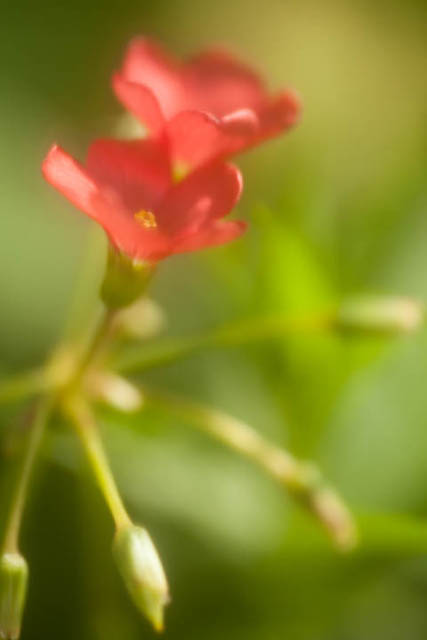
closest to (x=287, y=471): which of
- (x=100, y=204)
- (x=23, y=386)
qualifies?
(x=23, y=386)

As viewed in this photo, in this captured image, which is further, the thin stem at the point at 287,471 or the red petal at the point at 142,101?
the thin stem at the point at 287,471

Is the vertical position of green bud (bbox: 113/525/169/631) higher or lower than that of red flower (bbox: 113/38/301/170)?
lower

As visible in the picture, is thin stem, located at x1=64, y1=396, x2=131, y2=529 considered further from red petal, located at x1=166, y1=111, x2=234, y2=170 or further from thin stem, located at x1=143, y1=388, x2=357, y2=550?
red petal, located at x1=166, y1=111, x2=234, y2=170

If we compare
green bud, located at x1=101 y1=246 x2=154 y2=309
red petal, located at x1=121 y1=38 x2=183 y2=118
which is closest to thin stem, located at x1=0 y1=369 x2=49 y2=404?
green bud, located at x1=101 y1=246 x2=154 y2=309

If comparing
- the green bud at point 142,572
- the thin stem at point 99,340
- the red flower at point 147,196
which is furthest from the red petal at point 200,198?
the green bud at point 142,572

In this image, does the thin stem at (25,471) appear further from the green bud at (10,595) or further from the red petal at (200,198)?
the red petal at (200,198)

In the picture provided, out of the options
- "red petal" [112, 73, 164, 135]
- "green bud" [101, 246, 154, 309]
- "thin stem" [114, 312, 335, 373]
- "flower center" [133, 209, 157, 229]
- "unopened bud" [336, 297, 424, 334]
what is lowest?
"thin stem" [114, 312, 335, 373]
